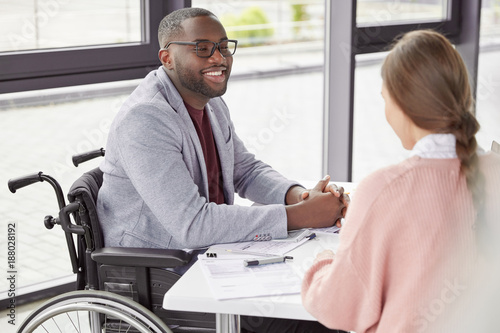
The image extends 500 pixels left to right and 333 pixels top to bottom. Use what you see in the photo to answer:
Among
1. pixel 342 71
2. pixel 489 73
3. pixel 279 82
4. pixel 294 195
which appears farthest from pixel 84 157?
pixel 279 82

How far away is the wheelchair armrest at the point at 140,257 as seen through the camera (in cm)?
185

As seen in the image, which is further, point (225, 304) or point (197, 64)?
point (197, 64)

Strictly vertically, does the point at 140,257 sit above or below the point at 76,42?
below

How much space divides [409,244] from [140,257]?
2.73 ft

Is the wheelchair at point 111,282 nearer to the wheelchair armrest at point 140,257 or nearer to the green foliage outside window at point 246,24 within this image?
the wheelchair armrest at point 140,257

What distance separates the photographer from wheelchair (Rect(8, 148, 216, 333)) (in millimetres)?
1837

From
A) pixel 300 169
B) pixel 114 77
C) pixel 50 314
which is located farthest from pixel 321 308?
pixel 300 169

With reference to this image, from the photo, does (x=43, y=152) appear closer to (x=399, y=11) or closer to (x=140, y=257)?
(x=140, y=257)

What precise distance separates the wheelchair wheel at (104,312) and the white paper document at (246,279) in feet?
0.71

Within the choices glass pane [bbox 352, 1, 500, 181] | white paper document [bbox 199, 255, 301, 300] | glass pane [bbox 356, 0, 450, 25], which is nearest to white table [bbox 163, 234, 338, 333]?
white paper document [bbox 199, 255, 301, 300]

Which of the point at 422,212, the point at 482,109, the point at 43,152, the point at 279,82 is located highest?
the point at 422,212

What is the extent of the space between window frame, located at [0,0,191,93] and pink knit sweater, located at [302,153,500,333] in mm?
1750

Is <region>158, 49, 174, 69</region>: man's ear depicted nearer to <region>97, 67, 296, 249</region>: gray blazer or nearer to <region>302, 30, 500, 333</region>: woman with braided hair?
<region>97, 67, 296, 249</region>: gray blazer

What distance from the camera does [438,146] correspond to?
137 centimetres
